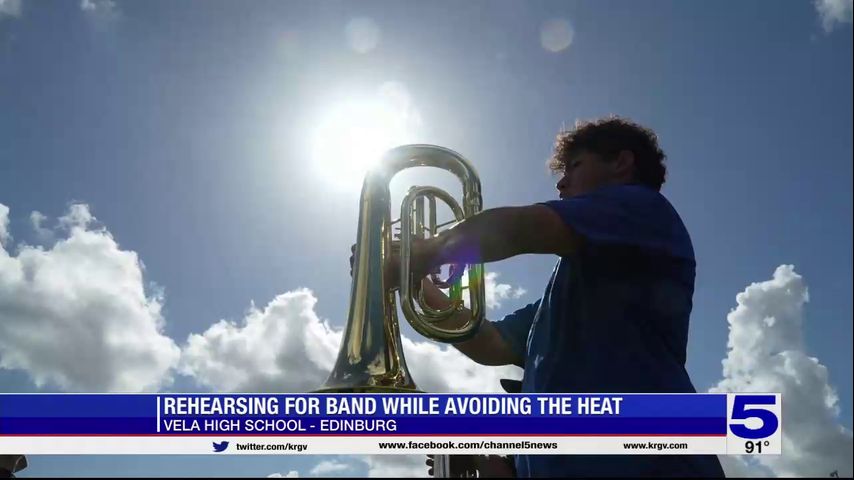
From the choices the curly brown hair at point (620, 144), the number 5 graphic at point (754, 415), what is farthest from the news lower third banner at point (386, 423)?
the curly brown hair at point (620, 144)

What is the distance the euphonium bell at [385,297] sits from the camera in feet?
7.14

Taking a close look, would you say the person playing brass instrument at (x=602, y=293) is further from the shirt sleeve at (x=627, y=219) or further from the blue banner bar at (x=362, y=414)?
the blue banner bar at (x=362, y=414)

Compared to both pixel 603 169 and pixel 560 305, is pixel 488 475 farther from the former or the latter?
pixel 603 169

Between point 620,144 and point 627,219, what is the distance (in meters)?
0.68

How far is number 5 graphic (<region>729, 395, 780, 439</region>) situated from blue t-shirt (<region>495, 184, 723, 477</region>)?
1.23 metres

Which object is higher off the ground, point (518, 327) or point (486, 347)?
point (518, 327)

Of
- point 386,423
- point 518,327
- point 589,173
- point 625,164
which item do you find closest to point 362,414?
point 386,423

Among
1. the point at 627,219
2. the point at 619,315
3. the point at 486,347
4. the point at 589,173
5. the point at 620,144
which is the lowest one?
Result: the point at 619,315

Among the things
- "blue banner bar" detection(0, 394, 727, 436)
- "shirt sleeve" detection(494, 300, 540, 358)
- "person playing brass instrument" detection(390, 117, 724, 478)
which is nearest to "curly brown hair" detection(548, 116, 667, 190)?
"person playing brass instrument" detection(390, 117, 724, 478)

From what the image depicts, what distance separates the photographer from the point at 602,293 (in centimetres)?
192

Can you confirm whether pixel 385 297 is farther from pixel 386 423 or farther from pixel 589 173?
pixel 589 173

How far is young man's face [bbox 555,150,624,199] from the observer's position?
94.0 inches

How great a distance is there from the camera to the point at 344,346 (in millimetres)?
2234

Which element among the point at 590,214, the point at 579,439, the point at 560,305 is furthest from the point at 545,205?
the point at 579,439
